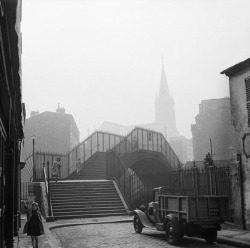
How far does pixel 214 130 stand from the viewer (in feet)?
170

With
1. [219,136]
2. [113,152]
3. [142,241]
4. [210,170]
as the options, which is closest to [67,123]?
[219,136]

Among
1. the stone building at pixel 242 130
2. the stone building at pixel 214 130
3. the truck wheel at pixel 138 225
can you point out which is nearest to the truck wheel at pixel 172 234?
the truck wheel at pixel 138 225

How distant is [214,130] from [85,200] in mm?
34742

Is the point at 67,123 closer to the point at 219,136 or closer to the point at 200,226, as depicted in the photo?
the point at 219,136

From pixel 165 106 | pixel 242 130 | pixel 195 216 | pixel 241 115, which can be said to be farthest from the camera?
pixel 165 106

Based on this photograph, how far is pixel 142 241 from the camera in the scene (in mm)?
12062

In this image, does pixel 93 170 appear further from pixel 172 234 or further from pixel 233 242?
pixel 233 242

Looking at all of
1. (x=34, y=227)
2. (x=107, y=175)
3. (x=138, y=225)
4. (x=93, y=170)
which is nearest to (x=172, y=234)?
(x=138, y=225)

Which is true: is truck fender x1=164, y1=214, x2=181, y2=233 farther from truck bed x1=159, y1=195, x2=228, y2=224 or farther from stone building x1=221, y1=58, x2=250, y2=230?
stone building x1=221, y1=58, x2=250, y2=230

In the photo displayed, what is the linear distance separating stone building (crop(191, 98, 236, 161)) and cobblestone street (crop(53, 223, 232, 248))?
37.4 m

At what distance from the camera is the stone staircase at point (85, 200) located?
63.2ft

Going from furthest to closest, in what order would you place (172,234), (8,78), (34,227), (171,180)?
1. (171,180)
2. (172,234)
3. (34,227)
4. (8,78)

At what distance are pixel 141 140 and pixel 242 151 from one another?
17.8 meters

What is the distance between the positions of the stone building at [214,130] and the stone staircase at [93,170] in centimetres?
2611
